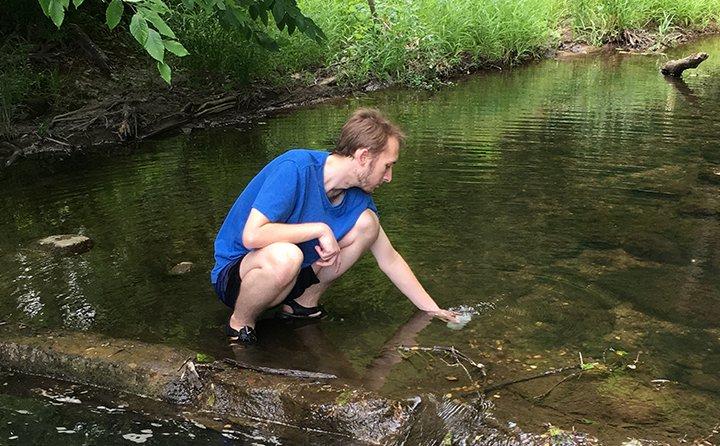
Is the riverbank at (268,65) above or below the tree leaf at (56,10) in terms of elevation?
below

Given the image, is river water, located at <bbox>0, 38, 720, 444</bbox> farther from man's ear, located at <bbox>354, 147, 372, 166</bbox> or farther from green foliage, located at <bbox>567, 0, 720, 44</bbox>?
green foliage, located at <bbox>567, 0, 720, 44</bbox>

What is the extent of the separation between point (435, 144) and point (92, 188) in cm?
323

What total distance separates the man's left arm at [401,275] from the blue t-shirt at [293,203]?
0.21 meters

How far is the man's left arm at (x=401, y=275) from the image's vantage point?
126 inches

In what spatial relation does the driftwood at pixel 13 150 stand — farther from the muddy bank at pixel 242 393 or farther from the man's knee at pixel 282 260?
the man's knee at pixel 282 260

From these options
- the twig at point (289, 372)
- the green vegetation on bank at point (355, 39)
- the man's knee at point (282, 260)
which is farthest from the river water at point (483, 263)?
the green vegetation on bank at point (355, 39)

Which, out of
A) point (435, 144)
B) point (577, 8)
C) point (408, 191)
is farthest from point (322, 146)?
point (577, 8)

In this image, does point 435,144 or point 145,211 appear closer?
point 145,211

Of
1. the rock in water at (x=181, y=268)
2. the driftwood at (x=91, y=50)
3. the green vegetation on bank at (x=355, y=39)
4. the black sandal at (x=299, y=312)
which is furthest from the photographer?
the driftwood at (x=91, y=50)

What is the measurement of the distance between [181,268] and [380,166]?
1.57 meters

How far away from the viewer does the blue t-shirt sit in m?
2.80

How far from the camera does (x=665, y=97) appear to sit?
31.8 ft

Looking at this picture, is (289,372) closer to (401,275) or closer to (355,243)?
(355,243)

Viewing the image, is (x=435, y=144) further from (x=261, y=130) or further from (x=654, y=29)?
(x=654, y=29)
